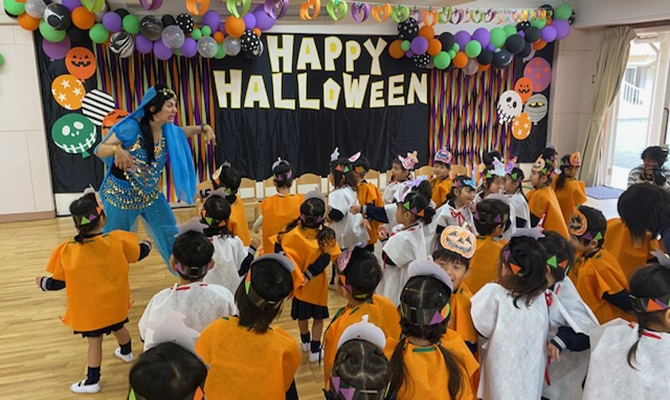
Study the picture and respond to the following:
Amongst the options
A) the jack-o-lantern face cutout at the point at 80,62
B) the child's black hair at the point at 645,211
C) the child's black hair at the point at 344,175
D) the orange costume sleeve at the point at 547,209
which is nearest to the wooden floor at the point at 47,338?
the child's black hair at the point at 344,175

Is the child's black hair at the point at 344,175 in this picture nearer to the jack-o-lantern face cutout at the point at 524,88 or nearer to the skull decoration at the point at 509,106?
the skull decoration at the point at 509,106

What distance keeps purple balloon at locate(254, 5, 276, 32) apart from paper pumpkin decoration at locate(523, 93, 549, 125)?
4442mm

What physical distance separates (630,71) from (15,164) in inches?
541

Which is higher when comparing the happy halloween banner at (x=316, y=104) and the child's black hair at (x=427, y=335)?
the happy halloween banner at (x=316, y=104)

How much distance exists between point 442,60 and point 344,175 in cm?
363

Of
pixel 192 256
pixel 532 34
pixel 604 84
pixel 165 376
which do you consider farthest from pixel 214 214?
pixel 604 84

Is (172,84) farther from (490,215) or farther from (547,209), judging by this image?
(490,215)

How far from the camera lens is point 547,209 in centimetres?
416

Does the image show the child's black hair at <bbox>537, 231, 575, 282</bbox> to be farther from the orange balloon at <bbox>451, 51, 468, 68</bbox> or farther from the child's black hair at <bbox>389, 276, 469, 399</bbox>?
the orange balloon at <bbox>451, 51, 468, 68</bbox>

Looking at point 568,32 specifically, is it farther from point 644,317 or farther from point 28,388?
point 28,388

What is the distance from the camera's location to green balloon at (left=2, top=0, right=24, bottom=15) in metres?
5.65

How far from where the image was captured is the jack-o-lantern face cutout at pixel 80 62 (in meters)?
6.06

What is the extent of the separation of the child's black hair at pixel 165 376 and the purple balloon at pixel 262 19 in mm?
5570

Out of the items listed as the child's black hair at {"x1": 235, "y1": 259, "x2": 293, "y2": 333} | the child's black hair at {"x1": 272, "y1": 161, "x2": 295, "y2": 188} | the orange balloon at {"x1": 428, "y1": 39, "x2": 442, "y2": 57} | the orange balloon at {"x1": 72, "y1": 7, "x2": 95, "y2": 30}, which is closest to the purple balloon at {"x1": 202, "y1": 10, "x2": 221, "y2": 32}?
the orange balloon at {"x1": 72, "y1": 7, "x2": 95, "y2": 30}
